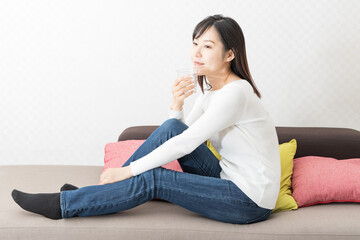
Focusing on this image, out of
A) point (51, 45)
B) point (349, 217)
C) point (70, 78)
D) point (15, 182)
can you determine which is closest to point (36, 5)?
point (51, 45)

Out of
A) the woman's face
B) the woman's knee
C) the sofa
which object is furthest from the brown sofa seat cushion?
the woman's face

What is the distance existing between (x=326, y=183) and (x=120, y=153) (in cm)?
102

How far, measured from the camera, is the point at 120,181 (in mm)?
1801

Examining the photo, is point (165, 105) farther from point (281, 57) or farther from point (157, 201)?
point (157, 201)

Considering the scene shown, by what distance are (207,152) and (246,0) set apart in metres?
1.50

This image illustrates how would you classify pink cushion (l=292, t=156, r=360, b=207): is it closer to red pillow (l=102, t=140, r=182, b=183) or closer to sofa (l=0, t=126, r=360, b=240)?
sofa (l=0, t=126, r=360, b=240)

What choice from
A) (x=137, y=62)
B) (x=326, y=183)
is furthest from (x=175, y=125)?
(x=137, y=62)

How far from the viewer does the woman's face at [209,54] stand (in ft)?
6.31

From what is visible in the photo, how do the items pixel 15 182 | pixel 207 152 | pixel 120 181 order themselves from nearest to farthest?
pixel 120 181 → pixel 207 152 → pixel 15 182

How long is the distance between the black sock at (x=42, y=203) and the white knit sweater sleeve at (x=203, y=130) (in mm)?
333

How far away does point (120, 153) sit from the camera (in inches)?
92.1

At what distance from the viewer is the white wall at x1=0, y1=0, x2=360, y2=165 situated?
3096mm

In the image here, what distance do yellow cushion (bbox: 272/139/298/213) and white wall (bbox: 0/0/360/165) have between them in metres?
0.96

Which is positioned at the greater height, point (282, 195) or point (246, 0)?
point (246, 0)
